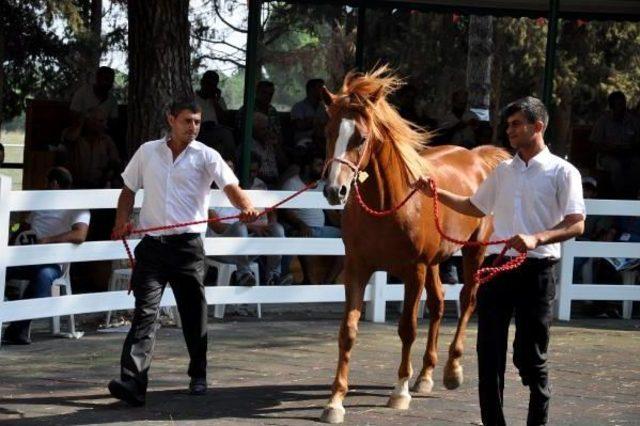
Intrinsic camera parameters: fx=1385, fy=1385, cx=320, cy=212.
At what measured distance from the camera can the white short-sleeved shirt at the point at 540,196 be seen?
23.7 feet

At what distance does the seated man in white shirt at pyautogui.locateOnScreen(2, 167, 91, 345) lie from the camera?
35.9 ft

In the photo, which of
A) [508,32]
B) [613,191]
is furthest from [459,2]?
[508,32]

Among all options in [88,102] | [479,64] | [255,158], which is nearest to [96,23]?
[88,102]

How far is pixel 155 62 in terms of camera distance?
1261 centimetres

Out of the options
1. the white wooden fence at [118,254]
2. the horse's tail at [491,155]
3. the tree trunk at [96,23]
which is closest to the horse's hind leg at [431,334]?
the horse's tail at [491,155]

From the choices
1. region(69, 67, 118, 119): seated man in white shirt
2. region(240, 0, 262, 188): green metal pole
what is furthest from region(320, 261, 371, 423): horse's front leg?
region(69, 67, 118, 119): seated man in white shirt

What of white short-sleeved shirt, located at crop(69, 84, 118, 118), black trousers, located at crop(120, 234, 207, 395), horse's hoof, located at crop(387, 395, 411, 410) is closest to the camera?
black trousers, located at crop(120, 234, 207, 395)

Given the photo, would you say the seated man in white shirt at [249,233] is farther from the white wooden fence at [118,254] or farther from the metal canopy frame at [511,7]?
the metal canopy frame at [511,7]

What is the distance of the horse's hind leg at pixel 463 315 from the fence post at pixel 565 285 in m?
3.63

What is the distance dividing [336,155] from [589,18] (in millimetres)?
10552

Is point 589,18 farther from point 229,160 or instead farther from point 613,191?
point 229,160

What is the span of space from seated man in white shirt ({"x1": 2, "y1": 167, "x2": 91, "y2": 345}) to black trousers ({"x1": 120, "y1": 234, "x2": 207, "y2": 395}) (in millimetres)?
2399

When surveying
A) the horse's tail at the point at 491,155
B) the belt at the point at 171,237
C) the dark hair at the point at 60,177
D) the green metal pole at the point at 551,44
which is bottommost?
the belt at the point at 171,237

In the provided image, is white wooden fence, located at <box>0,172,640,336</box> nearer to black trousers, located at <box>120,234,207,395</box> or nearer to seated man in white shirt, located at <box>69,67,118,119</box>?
black trousers, located at <box>120,234,207,395</box>
